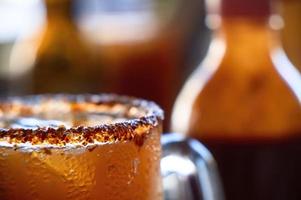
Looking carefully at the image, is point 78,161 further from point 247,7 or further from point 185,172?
point 247,7

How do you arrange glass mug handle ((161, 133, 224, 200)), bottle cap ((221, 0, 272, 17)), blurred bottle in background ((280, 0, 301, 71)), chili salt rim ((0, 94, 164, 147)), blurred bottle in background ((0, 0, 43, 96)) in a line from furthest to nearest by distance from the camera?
blurred bottle in background ((0, 0, 43, 96)) → blurred bottle in background ((280, 0, 301, 71)) → bottle cap ((221, 0, 272, 17)) → glass mug handle ((161, 133, 224, 200)) → chili salt rim ((0, 94, 164, 147))

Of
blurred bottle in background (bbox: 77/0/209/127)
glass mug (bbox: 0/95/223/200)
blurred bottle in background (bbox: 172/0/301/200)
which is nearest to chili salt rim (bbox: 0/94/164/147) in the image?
glass mug (bbox: 0/95/223/200)

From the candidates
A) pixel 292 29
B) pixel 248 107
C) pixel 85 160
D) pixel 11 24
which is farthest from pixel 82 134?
pixel 11 24

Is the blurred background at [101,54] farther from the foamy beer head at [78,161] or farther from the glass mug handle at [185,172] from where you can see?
the foamy beer head at [78,161]

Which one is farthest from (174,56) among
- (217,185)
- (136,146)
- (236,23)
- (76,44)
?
(136,146)

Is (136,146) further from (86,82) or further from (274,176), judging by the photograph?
(86,82)

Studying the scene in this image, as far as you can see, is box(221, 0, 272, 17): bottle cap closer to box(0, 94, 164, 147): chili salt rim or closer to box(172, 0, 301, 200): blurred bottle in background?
box(172, 0, 301, 200): blurred bottle in background

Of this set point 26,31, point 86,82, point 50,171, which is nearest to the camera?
point 50,171

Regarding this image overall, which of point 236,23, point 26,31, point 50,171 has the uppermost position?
point 26,31
